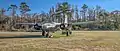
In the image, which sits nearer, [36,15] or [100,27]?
[100,27]

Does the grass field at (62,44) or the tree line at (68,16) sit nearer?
the grass field at (62,44)

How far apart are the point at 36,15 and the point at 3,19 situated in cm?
2872

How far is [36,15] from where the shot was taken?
392 feet

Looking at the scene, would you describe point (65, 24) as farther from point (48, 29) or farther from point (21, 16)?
point (21, 16)

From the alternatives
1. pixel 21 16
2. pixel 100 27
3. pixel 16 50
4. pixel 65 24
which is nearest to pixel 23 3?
pixel 21 16

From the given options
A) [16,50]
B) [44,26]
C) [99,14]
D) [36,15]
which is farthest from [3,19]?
[16,50]

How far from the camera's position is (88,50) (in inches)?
845

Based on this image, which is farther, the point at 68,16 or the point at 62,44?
the point at 68,16

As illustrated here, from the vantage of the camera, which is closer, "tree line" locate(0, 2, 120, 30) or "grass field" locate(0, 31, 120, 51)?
"grass field" locate(0, 31, 120, 51)

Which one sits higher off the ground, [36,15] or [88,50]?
[36,15]

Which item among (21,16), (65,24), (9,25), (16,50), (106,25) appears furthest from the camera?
(21,16)

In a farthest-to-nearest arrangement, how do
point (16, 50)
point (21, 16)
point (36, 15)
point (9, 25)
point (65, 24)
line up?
point (36, 15), point (21, 16), point (9, 25), point (65, 24), point (16, 50)

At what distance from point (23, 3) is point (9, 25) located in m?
31.9

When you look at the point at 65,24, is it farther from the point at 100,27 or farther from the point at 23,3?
the point at 23,3
